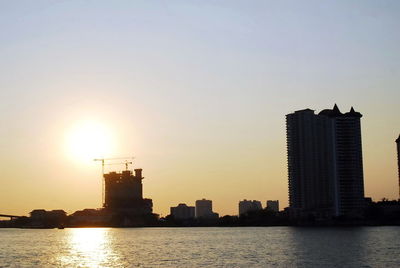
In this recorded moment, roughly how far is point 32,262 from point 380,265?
166 ft

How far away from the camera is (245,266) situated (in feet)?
300

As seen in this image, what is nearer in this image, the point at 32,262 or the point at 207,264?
the point at 207,264

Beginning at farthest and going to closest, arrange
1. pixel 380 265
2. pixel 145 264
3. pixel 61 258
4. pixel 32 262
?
pixel 61 258 < pixel 32 262 < pixel 145 264 < pixel 380 265

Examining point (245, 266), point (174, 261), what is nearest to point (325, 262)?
point (245, 266)

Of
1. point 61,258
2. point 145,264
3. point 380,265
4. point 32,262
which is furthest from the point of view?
point 61,258

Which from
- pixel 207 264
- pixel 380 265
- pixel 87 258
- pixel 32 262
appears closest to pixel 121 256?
pixel 87 258

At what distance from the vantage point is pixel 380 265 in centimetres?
9044

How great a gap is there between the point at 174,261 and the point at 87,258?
1922 cm

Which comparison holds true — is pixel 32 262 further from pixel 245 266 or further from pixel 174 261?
pixel 245 266

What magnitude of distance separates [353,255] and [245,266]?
77.9 ft

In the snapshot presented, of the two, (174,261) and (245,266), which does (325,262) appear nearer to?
(245,266)

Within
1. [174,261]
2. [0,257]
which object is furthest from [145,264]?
[0,257]

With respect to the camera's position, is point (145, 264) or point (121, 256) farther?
point (121, 256)

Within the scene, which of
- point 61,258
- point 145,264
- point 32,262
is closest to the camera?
point 145,264
